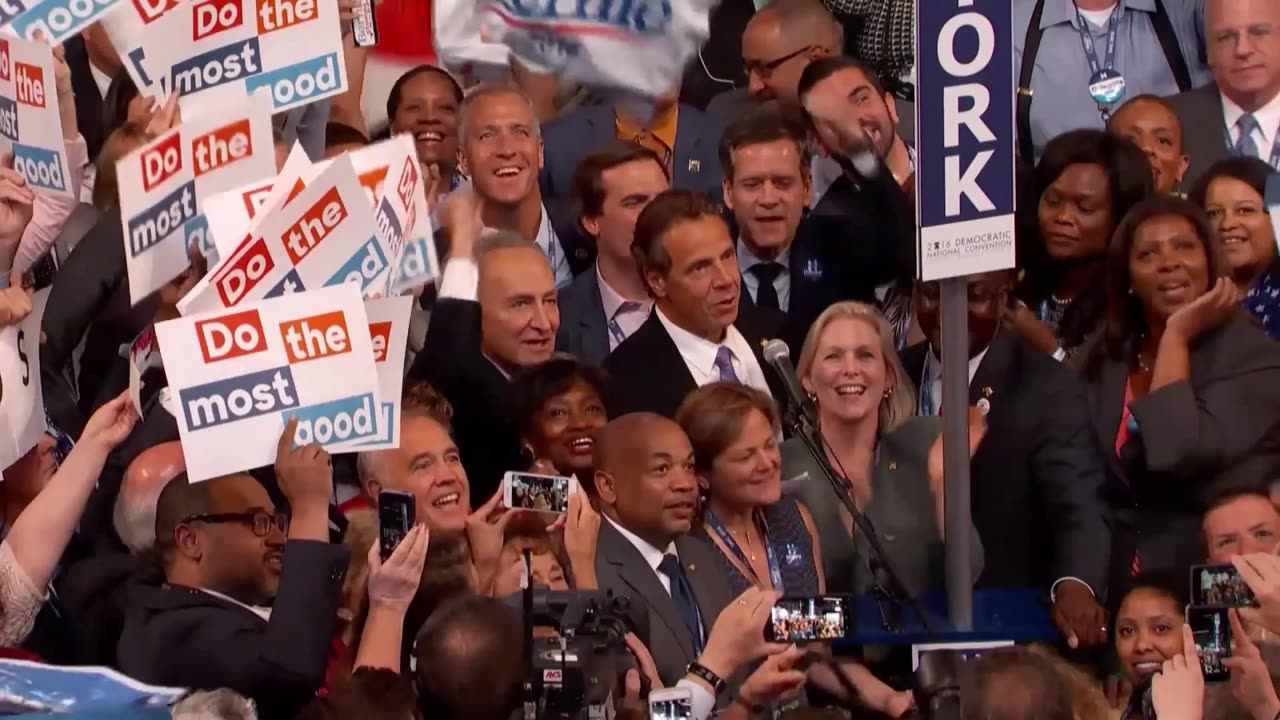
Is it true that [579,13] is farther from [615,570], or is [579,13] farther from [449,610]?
[449,610]

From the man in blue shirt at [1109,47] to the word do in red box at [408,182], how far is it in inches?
89.3

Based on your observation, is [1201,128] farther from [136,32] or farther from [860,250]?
[136,32]

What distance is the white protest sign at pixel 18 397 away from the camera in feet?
20.1

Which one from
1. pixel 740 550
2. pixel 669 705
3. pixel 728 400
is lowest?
pixel 669 705

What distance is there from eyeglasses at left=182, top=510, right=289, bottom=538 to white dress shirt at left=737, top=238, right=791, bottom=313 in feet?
6.73

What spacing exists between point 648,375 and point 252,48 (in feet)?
4.48

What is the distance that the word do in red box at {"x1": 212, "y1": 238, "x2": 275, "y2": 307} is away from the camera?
20.3 feet

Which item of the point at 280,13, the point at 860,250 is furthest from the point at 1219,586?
the point at 280,13

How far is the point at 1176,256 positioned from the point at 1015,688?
2.46 m

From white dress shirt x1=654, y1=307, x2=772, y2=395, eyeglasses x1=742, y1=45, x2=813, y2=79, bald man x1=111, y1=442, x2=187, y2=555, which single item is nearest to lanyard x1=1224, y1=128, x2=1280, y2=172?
eyeglasses x1=742, y1=45, x2=813, y2=79

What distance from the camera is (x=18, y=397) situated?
6.13 metres

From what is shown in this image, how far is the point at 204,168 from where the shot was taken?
21.6ft

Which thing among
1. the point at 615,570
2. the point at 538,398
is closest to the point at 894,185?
the point at 538,398

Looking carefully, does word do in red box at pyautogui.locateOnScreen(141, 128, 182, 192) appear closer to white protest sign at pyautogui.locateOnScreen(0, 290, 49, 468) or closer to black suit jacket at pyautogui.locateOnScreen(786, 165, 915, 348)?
white protest sign at pyautogui.locateOnScreen(0, 290, 49, 468)
